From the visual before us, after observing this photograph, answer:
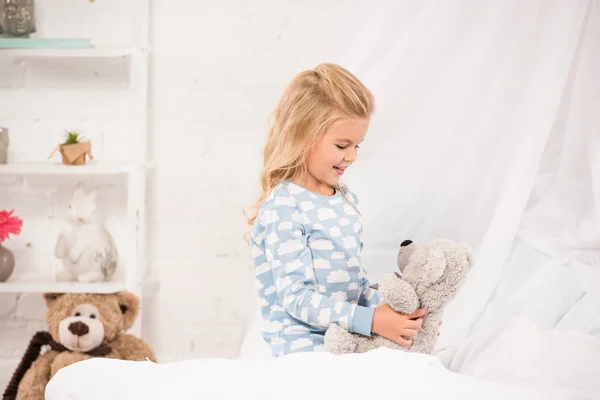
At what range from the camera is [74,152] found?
1.99 m

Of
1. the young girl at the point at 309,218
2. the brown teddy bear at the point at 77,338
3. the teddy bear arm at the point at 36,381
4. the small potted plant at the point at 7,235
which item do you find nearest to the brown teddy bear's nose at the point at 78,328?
the brown teddy bear at the point at 77,338

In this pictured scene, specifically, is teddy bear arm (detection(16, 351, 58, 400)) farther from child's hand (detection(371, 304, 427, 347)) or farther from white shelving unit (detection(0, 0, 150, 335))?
child's hand (detection(371, 304, 427, 347))

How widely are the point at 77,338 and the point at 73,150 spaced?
0.48m

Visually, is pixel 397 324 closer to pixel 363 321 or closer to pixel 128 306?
pixel 363 321

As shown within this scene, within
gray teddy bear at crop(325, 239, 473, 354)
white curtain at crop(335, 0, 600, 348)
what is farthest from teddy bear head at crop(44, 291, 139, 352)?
gray teddy bear at crop(325, 239, 473, 354)

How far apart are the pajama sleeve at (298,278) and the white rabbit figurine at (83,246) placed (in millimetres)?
655

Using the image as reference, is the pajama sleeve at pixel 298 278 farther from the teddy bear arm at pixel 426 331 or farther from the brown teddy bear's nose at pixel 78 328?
the brown teddy bear's nose at pixel 78 328

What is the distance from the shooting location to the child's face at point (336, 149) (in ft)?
4.88

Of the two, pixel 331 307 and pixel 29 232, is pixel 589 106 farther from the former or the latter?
pixel 29 232

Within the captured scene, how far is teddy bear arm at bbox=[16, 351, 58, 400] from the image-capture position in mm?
1860

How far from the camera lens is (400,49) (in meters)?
1.80

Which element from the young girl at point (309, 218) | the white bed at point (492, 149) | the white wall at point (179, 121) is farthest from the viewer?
the white wall at point (179, 121)

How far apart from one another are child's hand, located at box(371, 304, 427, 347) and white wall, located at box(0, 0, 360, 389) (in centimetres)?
84

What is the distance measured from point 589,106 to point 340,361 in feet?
3.39
